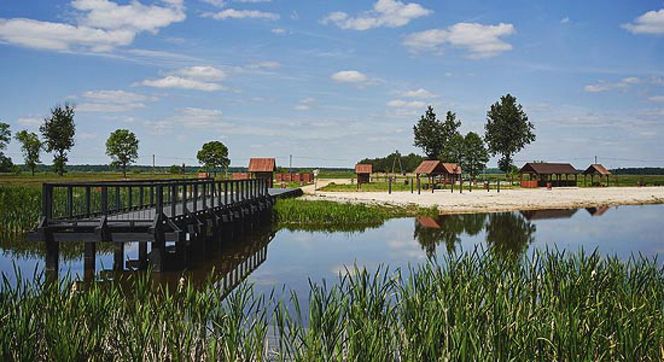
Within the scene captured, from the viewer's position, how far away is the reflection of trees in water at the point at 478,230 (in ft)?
74.4

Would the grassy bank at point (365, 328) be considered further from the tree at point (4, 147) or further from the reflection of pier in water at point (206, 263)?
the tree at point (4, 147)

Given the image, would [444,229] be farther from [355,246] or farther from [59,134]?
[59,134]

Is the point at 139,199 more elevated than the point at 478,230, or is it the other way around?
the point at 139,199

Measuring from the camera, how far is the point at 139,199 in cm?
2238

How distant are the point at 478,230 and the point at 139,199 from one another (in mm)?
14542

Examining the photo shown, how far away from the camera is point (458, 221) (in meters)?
32.8

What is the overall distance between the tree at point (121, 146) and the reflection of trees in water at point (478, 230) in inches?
2381

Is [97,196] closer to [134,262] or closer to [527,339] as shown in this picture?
[134,262]

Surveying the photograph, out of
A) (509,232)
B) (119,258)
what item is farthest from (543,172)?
(119,258)

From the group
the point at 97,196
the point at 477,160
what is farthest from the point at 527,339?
the point at 477,160

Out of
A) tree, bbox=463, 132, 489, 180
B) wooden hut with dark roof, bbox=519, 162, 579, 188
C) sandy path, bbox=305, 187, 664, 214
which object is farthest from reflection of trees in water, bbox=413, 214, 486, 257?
tree, bbox=463, 132, 489, 180

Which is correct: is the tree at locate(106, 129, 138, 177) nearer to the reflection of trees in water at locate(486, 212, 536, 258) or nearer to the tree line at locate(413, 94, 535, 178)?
the tree line at locate(413, 94, 535, 178)

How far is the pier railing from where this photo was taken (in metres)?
15.4

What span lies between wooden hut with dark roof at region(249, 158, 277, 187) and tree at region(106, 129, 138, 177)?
31.5m
